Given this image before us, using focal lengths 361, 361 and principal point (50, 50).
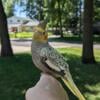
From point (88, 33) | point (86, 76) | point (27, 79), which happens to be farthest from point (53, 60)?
point (88, 33)

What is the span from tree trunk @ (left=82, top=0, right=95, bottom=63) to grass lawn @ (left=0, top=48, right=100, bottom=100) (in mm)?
395

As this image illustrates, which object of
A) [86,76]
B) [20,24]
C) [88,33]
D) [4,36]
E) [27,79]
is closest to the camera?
[27,79]

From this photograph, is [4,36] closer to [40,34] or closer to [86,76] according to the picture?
[86,76]

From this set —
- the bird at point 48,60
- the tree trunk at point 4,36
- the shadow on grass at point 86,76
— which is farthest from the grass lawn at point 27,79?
the bird at point 48,60

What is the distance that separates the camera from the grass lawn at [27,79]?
805cm

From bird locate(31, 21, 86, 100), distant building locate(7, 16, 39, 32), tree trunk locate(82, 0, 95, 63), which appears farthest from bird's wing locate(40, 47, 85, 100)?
distant building locate(7, 16, 39, 32)

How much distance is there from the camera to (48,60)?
7.91ft

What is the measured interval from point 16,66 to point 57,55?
33.4 ft

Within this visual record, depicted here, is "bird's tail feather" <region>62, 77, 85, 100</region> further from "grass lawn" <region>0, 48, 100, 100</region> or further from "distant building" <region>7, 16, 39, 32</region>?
"distant building" <region>7, 16, 39, 32</region>

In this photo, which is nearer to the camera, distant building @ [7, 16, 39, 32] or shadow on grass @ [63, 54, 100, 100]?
shadow on grass @ [63, 54, 100, 100]

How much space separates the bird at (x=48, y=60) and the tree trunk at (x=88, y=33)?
10.5 metres

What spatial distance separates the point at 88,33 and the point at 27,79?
4037 millimetres

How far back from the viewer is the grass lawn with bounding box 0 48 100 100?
26.4 feet

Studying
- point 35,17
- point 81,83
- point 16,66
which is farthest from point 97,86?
point 35,17
